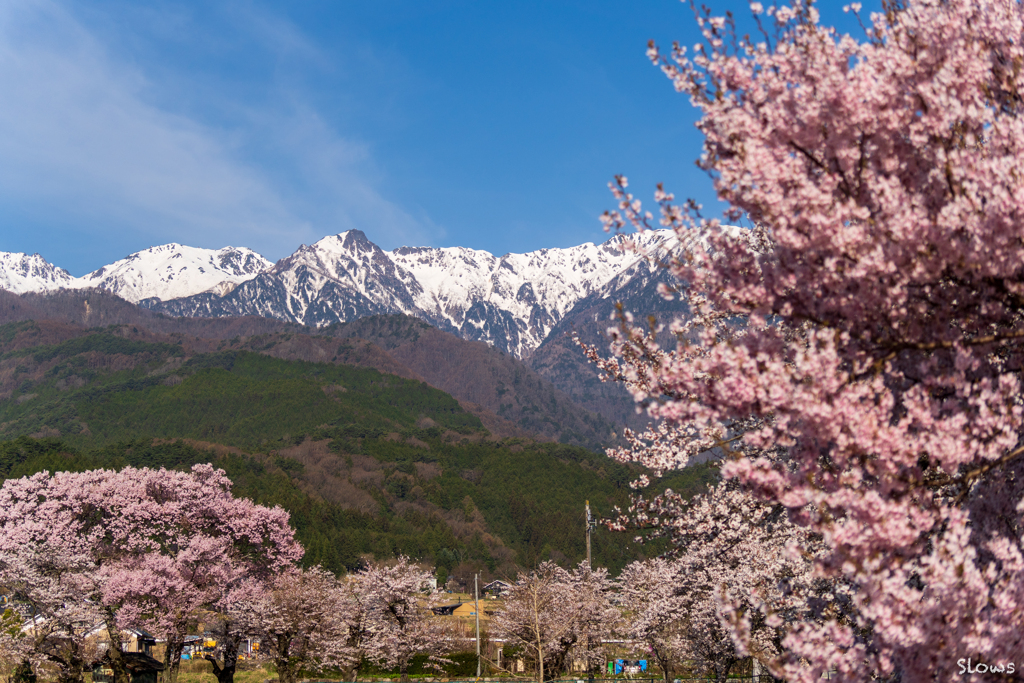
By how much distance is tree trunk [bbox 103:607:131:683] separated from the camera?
1495 inches

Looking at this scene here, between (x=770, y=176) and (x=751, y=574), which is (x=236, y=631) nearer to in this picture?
(x=751, y=574)

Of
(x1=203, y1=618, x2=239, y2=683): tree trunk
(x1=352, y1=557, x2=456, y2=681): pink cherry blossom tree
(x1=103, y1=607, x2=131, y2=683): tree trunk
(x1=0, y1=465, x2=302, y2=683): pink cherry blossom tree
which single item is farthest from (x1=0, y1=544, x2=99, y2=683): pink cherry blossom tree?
(x1=352, y1=557, x2=456, y2=681): pink cherry blossom tree

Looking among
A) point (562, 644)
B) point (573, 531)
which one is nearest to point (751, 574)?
point (562, 644)

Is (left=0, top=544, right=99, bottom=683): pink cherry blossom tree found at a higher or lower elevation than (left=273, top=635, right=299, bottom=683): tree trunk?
higher

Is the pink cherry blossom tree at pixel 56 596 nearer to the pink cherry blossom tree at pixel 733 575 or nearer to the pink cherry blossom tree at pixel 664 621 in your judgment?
the pink cherry blossom tree at pixel 664 621

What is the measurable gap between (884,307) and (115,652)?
4282cm

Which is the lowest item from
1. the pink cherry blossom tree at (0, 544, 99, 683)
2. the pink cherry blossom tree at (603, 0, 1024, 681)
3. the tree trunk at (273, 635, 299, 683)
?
the tree trunk at (273, 635, 299, 683)

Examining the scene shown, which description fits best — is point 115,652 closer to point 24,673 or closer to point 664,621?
point 24,673

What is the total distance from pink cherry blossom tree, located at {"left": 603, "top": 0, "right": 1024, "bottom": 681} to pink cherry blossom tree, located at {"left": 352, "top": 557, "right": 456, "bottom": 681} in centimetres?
4603

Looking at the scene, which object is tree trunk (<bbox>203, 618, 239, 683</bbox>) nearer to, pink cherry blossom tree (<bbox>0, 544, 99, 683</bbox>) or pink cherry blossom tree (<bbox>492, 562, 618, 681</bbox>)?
pink cherry blossom tree (<bbox>0, 544, 99, 683</bbox>)

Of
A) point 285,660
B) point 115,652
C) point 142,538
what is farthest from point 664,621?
point 142,538

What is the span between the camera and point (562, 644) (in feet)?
147

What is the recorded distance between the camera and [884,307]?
6.29 m

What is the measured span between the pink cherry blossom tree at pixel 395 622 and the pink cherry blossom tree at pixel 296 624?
139 inches
